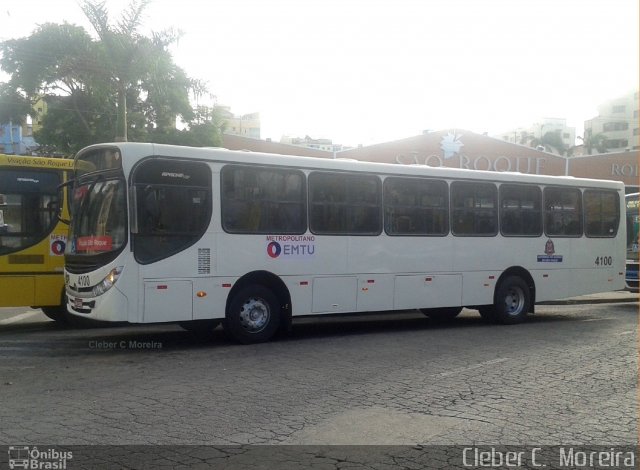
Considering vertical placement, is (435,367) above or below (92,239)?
below

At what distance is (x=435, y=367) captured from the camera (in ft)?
29.2

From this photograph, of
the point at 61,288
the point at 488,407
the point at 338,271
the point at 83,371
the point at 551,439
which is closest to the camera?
the point at 551,439

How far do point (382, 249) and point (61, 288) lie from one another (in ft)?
20.1

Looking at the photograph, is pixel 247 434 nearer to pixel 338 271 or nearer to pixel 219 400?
pixel 219 400

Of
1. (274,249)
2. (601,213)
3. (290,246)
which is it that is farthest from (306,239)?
(601,213)

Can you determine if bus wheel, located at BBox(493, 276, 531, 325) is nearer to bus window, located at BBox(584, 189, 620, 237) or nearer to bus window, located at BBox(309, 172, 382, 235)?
bus window, located at BBox(584, 189, 620, 237)

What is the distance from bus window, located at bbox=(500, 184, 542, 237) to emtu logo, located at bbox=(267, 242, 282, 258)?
5351mm

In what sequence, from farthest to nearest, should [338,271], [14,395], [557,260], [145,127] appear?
[145,127] < [557,260] < [338,271] < [14,395]

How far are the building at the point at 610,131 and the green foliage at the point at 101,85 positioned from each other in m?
51.7

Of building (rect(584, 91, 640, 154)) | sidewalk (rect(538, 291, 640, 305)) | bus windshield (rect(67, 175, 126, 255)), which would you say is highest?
building (rect(584, 91, 640, 154))

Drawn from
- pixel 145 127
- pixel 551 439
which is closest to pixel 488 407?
pixel 551 439

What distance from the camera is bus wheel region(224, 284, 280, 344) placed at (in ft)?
34.5

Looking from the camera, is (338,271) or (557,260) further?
(557,260)

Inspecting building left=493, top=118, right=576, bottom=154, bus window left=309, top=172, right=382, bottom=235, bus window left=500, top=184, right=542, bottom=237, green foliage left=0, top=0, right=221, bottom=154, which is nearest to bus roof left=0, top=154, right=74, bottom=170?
bus window left=309, top=172, right=382, bottom=235
